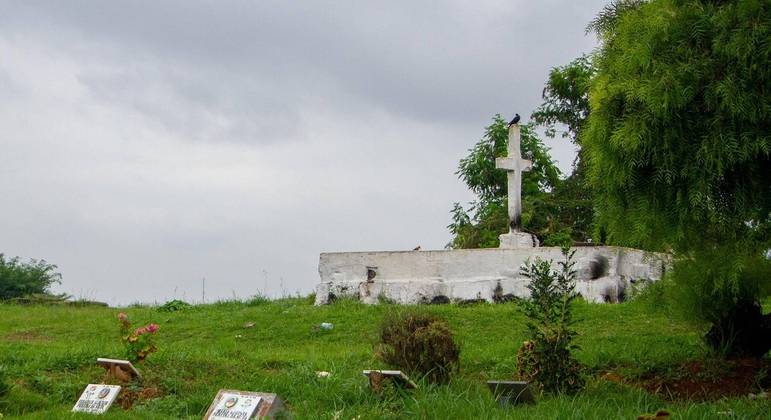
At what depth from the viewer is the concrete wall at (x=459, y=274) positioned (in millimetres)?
15625

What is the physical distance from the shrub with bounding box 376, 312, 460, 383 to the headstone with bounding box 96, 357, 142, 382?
2.37 m

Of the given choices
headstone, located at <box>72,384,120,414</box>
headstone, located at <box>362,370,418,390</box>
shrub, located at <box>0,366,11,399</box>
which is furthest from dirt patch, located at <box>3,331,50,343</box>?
headstone, located at <box>362,370,418,390</box>

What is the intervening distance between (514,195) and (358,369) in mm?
9214

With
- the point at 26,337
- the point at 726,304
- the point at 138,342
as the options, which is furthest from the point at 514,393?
the point at 26,337

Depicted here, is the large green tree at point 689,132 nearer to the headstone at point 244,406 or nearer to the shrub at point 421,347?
the shrub at point 421,347

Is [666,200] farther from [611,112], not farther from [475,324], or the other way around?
[475,324]

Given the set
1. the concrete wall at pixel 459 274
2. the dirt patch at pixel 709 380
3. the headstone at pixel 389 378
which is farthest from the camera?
→ the concrete wall at pixel 459 274

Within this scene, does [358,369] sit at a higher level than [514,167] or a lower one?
lower

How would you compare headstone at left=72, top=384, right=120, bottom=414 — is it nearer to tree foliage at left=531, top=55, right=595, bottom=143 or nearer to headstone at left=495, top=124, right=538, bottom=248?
headstone at left=495, top=124, right=538, bottom=248

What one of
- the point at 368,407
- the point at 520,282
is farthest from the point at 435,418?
the point at 520,282

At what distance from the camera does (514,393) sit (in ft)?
23.6

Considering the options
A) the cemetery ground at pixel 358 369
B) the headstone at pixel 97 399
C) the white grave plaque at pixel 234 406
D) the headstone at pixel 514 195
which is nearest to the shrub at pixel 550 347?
the cemetery ground at pixel 358 369

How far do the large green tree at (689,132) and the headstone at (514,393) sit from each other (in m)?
1.97

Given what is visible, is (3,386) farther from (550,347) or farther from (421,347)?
(550,347)
